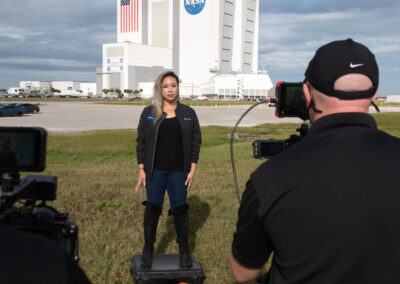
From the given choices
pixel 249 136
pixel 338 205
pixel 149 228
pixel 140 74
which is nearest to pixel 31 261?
pixel 338 205

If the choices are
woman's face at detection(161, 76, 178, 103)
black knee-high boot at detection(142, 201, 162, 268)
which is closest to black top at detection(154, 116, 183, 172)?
woman's face at detection(161, 76, 178, 103)

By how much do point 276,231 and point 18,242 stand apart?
0.90m

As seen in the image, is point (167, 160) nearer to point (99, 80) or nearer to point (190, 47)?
point (190, 47)

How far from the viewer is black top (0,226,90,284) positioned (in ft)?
2.88

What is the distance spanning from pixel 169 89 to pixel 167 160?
73cm

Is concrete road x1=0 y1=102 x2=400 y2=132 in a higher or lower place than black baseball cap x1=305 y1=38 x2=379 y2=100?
lower

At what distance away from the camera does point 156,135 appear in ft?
13.4

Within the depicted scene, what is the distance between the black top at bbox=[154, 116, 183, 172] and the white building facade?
113 metres

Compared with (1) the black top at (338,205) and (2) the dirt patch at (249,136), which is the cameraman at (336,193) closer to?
(1) the black top at (338,205)

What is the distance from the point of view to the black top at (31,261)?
88 cm

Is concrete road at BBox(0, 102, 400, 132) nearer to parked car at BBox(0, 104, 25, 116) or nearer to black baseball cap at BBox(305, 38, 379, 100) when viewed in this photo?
parked car at BBox(0, 104, 25, 116)

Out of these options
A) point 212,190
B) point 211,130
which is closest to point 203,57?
point 211,130

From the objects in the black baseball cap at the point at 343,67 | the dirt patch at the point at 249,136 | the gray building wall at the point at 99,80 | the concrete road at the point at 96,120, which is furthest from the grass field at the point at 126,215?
the gray building wall at the point at 99,80

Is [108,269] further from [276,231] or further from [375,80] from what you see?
[375,80]
